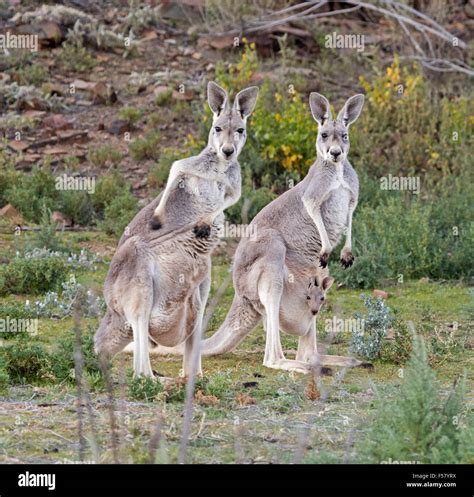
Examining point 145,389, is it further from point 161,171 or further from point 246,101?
point 161,171

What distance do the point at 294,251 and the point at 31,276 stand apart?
9.97 ft

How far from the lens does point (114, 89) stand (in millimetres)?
16234

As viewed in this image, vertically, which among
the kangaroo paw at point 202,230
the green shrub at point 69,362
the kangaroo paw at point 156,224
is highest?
the kangaroo paw at point 156,224

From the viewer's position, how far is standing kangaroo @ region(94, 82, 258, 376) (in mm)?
7527

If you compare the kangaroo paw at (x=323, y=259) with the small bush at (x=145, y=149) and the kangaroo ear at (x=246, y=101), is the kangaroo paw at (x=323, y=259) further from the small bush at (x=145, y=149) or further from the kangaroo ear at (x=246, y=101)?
the small bush at (x=145, y=149)

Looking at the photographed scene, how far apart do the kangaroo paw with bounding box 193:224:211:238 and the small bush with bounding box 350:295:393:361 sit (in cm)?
170

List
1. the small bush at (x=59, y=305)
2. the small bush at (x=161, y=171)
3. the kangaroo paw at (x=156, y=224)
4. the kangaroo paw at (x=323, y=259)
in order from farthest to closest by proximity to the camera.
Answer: the small bush at (x=161, y=171) → the small bush at (x=59, y=305) → the kangaroo paw at (x=323, y=259) → the kangaroo paw at (x=156, y=224)

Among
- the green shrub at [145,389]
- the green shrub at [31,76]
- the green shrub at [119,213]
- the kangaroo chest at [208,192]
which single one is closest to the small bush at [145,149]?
the green shrub at [119,213]

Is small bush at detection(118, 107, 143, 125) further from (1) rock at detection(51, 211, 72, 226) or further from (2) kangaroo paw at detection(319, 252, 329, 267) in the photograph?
(2) kangaroo paw at detection(319, 252, 329, 267)

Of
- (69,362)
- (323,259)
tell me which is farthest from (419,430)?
(323,259)

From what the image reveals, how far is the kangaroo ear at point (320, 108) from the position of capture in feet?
29.4

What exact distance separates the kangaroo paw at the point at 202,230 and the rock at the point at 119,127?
25.8 feet

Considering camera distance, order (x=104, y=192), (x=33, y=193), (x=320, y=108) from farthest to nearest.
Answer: (x=104, y=192) < (x=33, y=193) < (x=320, y=108)

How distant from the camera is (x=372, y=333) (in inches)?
346
